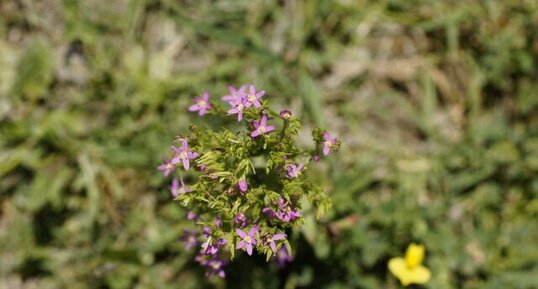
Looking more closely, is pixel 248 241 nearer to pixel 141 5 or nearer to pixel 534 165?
pixel 141 5

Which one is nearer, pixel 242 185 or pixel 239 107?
pixel 242 185

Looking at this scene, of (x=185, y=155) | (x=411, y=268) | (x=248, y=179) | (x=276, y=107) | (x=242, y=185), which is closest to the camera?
(x=242, y=185)

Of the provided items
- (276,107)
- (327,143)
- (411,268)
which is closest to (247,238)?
(327,143)

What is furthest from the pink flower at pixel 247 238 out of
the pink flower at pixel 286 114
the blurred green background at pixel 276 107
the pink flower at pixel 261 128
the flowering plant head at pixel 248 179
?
the blurred green background at pixel 276 107

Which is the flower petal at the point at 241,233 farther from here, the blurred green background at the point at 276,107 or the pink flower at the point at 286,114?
the blurred green background at the point at 276,107

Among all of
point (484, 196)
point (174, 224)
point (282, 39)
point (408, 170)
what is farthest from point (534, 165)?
point (174, 224)

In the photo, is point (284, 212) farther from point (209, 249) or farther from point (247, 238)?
point (209, 249)
